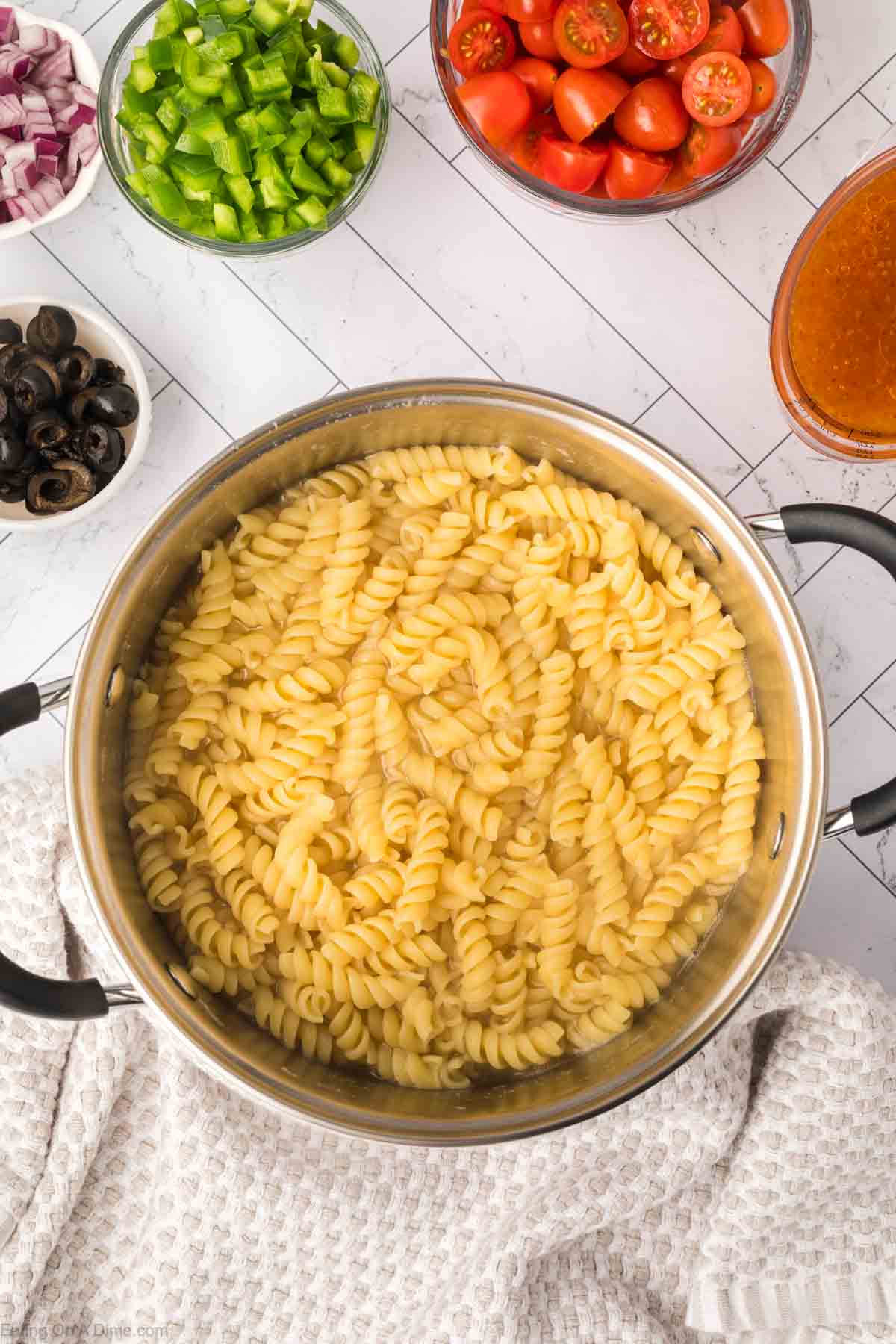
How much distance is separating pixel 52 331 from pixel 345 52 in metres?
0.82

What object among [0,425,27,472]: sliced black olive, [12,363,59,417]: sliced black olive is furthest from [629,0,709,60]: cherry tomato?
[0,425,27,472]: sliced black olive

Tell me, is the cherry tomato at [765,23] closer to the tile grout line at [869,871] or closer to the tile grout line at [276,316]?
the tile grout line at [276,316]

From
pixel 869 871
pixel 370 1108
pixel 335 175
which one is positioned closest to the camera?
pixel 370 1108

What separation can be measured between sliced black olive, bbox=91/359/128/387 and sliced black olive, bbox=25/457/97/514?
17cm

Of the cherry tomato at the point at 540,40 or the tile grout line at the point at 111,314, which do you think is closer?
the cherry tomato at the point at 540,40

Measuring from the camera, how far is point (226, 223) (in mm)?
2332

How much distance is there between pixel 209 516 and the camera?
88.0 inches

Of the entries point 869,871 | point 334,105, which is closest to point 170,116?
point 334,105

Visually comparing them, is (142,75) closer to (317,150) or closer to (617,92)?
(317,150)

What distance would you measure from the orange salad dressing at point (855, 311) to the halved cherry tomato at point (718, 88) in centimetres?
31

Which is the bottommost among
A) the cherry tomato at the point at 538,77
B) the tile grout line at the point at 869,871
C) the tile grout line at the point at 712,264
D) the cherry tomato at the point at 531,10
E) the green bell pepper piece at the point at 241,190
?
the tile grout line at the point at 869,871

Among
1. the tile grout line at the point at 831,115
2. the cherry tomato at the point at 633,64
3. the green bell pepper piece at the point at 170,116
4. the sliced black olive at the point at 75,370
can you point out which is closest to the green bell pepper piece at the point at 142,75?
the green bell pepper piece at the point at 170,116

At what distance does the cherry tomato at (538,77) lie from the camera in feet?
7.67

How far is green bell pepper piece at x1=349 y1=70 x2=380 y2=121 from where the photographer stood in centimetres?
233
